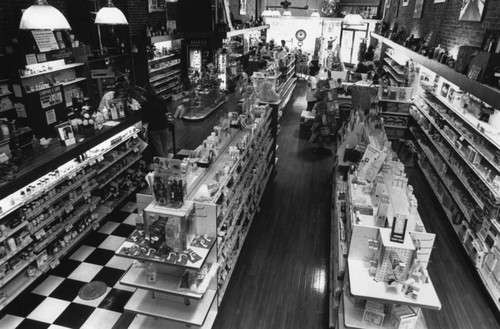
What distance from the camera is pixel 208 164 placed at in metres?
4.95

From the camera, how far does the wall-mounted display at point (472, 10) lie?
6188 mm

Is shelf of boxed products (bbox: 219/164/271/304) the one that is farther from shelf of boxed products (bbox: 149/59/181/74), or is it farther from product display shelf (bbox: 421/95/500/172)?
shelf of boxed products (bbox: 149/59/181/74)

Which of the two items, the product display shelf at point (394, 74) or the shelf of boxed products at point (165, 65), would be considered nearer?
the product display shelf at point (394, 74)

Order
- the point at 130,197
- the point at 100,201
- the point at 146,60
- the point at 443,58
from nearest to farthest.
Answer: the point at 100,201 < the point at 443,58 < the point at 130,197 < the point at 146,60

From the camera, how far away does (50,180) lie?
4844mm

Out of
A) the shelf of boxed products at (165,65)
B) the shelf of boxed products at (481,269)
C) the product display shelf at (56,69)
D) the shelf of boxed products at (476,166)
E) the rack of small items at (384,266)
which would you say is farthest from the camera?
the shelf of boxed products at (165,65)

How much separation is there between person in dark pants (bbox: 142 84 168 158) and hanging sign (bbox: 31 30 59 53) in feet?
8.34

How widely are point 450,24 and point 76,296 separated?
8570 millimetres

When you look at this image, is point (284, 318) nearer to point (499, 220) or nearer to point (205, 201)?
point (205, 201)

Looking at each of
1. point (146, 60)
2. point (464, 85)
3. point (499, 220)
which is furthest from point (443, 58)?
point (146, 60)

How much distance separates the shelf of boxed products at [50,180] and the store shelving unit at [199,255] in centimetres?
158

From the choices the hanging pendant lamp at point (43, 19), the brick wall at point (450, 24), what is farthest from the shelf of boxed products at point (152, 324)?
the brick wall at point (450, 24)

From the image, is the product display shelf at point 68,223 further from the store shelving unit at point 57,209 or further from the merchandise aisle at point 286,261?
the merchandise aisle at point 286,261

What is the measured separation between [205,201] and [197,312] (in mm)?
1164
